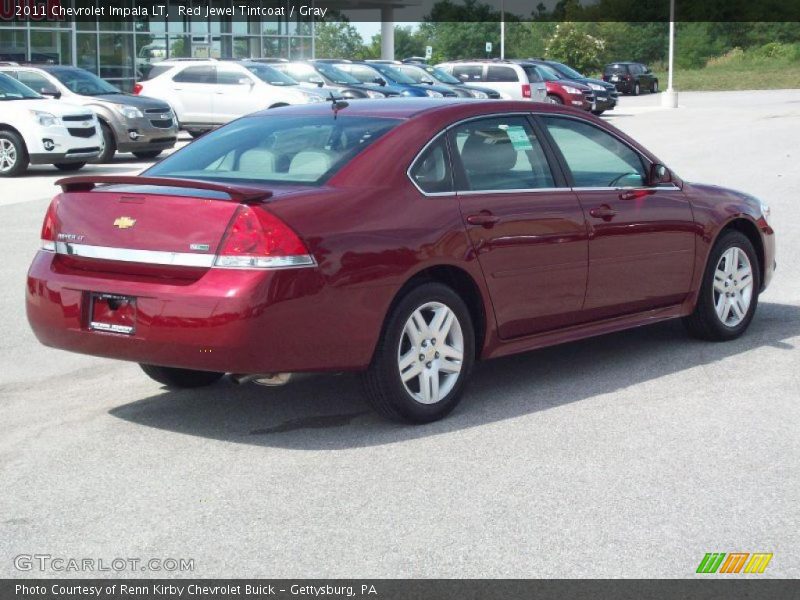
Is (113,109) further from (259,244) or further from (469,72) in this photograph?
(469,72)

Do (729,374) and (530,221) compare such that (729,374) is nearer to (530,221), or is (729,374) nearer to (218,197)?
(530,221)

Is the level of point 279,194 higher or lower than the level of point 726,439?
higher

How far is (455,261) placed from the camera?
6723mm

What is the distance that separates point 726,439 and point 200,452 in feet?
7.87

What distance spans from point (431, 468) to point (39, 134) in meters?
16.6

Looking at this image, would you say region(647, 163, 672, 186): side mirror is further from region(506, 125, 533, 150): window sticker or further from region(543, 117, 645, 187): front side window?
region(506, 125, 533, 150): window sticker

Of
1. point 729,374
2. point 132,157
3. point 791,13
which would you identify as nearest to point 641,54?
point 791,13

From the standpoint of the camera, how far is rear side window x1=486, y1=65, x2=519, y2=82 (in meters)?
40.6

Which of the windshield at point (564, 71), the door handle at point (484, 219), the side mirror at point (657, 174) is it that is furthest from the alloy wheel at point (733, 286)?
the windshield at point (564, 71)

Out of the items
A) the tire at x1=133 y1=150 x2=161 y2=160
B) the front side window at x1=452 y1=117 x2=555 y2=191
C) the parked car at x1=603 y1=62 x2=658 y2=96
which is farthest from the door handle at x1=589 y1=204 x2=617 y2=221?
the parked car at x1=603 y1=62 x2=658 y2=96

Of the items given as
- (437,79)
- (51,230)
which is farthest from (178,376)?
(437,79)

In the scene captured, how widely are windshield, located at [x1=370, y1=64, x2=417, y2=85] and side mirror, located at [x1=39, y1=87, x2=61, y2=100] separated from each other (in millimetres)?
13864

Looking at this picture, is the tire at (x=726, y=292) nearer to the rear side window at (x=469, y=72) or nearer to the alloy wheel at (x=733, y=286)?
the alloy wheel at (x=733, y=286)

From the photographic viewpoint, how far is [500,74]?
40938 millimetres
